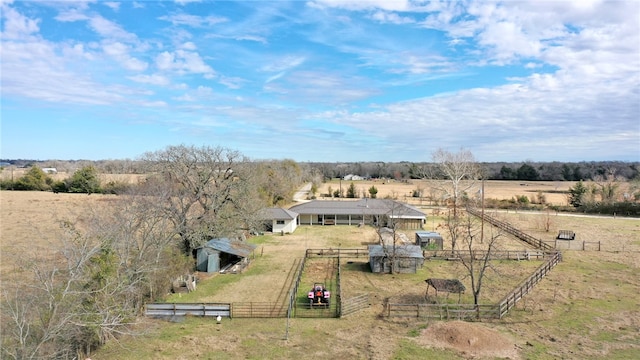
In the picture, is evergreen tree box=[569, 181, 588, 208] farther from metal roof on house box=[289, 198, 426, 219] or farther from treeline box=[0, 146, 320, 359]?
treeline box=[0, 146, 320, 359]

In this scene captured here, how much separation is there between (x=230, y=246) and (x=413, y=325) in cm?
1720

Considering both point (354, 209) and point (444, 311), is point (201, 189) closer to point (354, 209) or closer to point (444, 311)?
point (444, 311)

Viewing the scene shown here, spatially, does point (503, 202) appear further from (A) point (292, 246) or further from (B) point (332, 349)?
(B) point (332, 349)

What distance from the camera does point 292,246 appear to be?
130 feet

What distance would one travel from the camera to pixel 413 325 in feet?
64.8

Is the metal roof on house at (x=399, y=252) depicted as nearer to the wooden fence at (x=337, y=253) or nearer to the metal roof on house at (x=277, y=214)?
the wooden fence at (x=337, y=253)

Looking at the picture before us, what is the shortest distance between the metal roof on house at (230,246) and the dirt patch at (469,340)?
54.7 feet

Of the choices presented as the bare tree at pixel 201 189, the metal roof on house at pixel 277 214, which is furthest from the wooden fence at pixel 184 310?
the metal roof on house at pixel 277 214

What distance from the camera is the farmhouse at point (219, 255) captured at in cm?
3055

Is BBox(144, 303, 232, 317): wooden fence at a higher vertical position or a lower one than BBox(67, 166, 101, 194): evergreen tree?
lower

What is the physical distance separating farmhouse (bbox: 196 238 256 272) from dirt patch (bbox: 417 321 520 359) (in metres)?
16.7

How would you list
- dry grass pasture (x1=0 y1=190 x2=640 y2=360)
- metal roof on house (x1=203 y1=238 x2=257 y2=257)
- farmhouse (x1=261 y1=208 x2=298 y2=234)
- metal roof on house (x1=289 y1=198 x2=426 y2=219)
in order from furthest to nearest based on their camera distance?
metal roof on house (x1=289 y1=198 x2=426 y2=219)
farmhouse (x1=261 y1=208 x2=298 y2=234)
metal roof on house (x1=203 y1=238 x2=257 y2=257)
dry grass pasture (x1=0 y1=190 x2=640 y2=360)

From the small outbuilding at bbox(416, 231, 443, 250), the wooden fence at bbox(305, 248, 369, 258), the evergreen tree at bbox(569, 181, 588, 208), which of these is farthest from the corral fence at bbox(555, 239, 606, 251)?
the evergreen tree at bbox(569, 181, 588, 208)

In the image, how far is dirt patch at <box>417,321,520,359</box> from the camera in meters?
16.6
